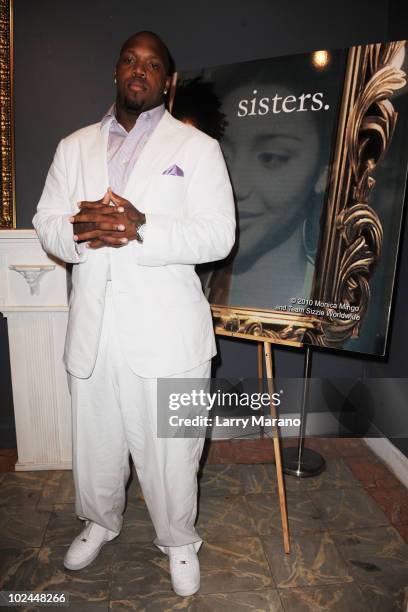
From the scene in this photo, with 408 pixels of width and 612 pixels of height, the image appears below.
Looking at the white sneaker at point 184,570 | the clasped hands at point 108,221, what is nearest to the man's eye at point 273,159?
the clasped hands at point 108,221

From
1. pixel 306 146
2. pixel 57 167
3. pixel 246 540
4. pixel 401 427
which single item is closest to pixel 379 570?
pixel 246 540

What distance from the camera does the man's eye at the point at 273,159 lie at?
171 centimetres

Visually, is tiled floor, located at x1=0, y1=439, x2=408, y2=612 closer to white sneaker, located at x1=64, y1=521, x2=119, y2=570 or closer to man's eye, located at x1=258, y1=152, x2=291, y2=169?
white sneaker, located at x1=64, y1=521, x2=119, y2=570

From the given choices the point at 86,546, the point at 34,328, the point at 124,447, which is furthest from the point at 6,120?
the point at 86,546

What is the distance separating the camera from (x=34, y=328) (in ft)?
7.19

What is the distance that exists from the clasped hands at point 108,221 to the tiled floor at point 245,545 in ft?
3.88

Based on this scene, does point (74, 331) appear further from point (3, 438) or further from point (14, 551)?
point (3, 438)

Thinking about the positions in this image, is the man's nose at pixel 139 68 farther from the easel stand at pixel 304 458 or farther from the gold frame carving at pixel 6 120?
the easel stand at pixel 304 458

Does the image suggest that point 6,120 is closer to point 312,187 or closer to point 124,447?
point 312,187

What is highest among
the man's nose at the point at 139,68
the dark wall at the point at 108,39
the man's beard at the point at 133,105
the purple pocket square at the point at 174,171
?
the dark wall at the point at 108,39

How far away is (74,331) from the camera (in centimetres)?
147

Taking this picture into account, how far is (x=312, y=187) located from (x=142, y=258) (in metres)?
0.74

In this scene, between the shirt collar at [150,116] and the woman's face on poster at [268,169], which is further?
the woman's face on poster at [268,169]

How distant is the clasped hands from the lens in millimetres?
1298
